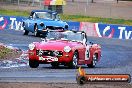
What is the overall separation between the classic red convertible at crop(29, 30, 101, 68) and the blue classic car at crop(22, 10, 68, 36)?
47.9ft

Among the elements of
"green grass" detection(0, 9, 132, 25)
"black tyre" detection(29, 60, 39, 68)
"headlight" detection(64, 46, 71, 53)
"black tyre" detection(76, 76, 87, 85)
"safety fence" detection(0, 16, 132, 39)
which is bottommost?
"green grass" detection(0, 9, 132, 25)

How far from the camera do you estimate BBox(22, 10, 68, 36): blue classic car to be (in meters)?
37.6

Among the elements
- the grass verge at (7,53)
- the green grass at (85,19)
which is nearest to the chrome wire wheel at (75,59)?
the grass verge at (7,53)

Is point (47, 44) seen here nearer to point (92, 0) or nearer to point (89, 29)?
point (89, 29)

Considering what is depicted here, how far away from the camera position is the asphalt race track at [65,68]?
1677 cm

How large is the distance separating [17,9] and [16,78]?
47.3 meters

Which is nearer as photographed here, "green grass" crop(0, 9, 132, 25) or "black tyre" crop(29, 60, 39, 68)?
"black tyre" crop(29, 60, 39, 68)

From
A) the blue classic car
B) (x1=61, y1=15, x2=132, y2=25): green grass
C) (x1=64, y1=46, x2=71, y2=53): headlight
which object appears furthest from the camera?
(x1=61, y1=15, x2=132, y2=25): green grass

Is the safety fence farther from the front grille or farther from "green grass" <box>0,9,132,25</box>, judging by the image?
the front grille

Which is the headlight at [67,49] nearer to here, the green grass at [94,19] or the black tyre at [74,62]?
the black tyre at [74,62]

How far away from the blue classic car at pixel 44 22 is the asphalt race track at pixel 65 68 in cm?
69

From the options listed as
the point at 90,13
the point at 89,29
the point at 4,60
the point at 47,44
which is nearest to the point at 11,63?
the point at 4,60

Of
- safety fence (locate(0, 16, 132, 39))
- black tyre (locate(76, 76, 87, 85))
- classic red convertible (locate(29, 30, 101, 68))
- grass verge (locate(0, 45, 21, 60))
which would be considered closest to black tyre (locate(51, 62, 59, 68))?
classic red convertible (locate(29, 30, 101, 68))

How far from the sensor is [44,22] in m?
38.2
